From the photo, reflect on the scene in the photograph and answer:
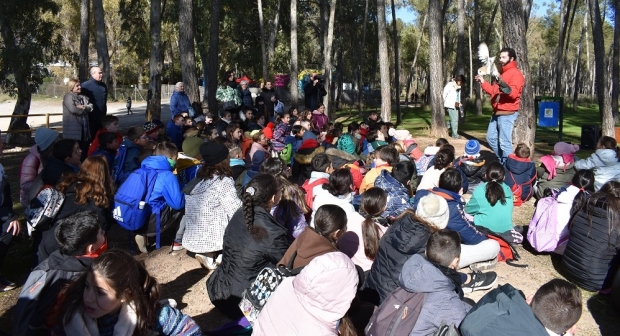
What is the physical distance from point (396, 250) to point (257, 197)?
4.04ft

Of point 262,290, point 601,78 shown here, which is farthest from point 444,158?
point 601,78

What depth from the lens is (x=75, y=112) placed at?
28.9 feet

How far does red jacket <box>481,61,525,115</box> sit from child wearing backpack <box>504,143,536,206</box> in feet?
3.24

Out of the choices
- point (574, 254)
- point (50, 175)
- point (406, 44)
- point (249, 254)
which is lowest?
point (574, 254)

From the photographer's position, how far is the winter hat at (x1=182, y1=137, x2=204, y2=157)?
9.12 m

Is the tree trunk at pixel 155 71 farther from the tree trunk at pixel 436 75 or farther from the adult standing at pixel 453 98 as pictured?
the adult standing at pixel 453 98

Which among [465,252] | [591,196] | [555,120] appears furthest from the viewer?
[555,120]

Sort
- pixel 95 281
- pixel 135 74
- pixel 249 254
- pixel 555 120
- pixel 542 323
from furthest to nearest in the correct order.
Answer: pixel 135 74 < pixel 555 120 < pixel 249 254 < pixel 542 323 < pixel 95 281

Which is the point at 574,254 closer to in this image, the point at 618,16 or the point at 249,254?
the point at 249,254

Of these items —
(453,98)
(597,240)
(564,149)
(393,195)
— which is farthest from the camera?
(453,98)

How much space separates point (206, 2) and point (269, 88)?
22.4m

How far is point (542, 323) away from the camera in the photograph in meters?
3.32

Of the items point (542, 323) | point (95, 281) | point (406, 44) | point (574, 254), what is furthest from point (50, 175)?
point (406, 44)

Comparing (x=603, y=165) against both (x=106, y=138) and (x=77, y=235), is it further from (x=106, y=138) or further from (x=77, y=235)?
(x=77, y=235)
